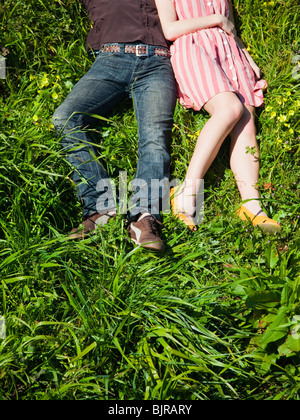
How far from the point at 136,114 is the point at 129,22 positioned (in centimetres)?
65

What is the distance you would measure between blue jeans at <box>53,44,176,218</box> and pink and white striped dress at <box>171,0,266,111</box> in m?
0.11

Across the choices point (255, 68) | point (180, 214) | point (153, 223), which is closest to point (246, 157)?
point (180, 214)

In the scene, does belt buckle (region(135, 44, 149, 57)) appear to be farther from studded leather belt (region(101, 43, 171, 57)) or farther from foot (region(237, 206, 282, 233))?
foot (region(237, 206, 282, 233))

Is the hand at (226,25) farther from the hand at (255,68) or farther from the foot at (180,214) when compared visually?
the foot at (180,214)

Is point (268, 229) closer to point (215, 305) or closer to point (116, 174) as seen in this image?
point (215, 305)

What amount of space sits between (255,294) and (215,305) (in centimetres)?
26

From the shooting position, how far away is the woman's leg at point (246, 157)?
2588 mm

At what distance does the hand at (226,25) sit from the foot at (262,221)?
4.17ft

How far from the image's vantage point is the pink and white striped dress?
8.60ft

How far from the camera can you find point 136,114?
2.70m

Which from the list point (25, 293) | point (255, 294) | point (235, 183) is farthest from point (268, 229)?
point (25, 293)

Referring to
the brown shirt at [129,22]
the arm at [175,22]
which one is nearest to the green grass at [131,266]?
the brown shirt at [129,22]

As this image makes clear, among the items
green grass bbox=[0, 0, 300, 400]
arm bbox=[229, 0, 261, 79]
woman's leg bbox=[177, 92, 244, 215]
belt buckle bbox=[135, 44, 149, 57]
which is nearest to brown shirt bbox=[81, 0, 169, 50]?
belt buckle bbox=[135, 44, 149, 57]
